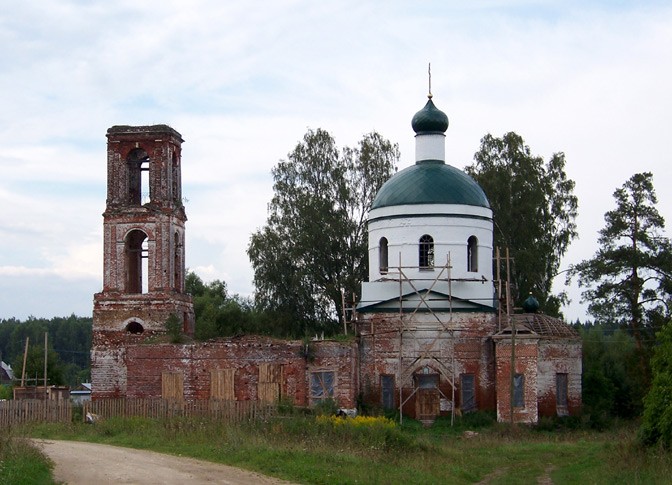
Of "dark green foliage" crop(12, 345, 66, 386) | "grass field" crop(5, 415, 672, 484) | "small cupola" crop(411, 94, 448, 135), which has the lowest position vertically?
"grass field" crop(5, 415, 672, 484)

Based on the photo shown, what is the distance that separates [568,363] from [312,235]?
41.0 feet

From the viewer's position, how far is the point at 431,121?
35.3 m

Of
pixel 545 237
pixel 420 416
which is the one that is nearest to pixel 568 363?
pixel 420 416

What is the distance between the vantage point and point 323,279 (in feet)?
138

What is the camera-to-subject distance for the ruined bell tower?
33406 mm

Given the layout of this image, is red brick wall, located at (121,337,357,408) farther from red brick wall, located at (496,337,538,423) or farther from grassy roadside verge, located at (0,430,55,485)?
grassy roadside verge, located at (0,430,55,485)

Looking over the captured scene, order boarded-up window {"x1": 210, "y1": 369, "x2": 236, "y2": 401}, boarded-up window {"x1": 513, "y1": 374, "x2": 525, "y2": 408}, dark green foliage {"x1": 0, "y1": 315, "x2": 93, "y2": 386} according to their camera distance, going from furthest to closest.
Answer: dark green foliage {"x1": 0, "y1": 315, "x2": 93, "y2": 386} < boarded-up window {"x1": 513, "y1": 374, "x2": 525, "y2": 408} < boarded-up window {"x1": 210, "y1": 369, "x2": 236, "y2": 401}

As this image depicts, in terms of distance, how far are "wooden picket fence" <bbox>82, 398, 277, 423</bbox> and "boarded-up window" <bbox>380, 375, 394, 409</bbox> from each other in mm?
5293

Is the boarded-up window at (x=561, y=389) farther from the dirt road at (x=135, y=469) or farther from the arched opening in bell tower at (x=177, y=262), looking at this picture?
the dirt road at (x=135, y=469)

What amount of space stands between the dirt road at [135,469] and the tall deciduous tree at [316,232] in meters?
20.2

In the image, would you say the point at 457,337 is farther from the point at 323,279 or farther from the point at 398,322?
the point at 323,279

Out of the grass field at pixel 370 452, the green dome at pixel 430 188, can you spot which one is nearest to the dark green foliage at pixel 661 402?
the grass field at pixel 370 452

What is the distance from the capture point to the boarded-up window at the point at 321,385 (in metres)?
30.8

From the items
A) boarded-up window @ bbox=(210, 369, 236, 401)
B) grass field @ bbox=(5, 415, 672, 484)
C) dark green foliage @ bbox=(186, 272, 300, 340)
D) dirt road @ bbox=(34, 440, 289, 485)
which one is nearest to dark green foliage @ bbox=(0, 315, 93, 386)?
dark green foliage @ bbox=(186, 272, 300, 340)
